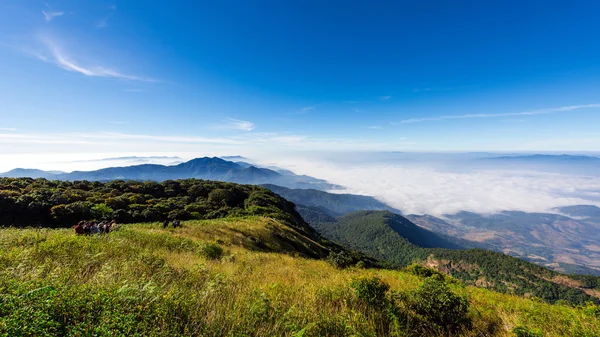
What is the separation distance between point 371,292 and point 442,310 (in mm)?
1752

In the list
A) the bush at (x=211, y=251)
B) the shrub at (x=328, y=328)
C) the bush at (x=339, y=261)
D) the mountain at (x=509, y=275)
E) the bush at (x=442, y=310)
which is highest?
the shrub at (x=328, y=328)

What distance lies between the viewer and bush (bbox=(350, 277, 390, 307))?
19.3ft

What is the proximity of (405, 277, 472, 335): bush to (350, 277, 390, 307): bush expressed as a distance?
860 millimetres

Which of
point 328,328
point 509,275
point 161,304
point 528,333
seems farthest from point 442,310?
point 509,275

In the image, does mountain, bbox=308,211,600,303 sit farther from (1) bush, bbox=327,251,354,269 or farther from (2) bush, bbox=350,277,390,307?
(2) bush, bbox=350,277,390,307

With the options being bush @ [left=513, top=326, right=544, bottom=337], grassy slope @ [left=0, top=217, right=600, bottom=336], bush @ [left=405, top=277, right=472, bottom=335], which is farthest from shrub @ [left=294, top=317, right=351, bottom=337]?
bush @ [left=513, top=326, right=544, bottom=337]

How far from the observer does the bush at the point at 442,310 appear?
5.63 meters

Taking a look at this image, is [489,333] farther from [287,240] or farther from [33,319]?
[287,240]

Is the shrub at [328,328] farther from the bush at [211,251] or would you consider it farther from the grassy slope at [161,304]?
the bush at [211,251]

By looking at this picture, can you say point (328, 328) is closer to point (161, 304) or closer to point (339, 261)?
point (161, 304)

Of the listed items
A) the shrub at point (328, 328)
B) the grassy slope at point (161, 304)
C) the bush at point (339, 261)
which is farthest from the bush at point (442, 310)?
the bush at point (339, 261)

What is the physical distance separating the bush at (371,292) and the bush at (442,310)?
33.8 inches

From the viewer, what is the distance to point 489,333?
5.85 m

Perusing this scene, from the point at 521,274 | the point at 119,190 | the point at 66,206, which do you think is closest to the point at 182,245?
the point at 66,206
